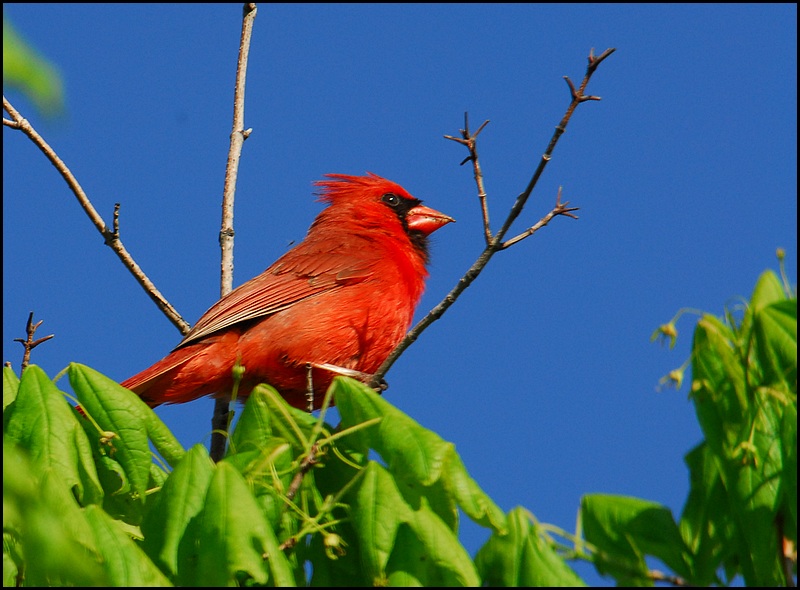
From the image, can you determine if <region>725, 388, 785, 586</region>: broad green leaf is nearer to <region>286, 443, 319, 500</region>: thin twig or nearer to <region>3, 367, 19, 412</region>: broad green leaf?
<region>286, 443, 319, 500</region>: thin twig

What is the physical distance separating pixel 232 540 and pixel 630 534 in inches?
38.2

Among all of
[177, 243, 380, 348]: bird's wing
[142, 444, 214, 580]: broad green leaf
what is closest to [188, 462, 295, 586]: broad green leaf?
[142, 444, 214, 580]: broad green leaf

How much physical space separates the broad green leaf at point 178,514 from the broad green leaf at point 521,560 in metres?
0.71

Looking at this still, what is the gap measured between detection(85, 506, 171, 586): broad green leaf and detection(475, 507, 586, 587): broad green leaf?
0.77m

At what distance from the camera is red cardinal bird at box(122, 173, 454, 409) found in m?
4.79

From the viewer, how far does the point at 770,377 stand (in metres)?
2.30

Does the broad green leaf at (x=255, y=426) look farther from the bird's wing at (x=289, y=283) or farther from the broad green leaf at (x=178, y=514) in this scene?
the bird's wing at (x=289, y=283)

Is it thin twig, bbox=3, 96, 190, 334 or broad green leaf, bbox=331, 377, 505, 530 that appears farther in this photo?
thin twig, bbox=3, 96, 190, 334

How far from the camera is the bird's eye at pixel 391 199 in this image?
6.04m

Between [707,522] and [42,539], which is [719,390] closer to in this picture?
[707,522]

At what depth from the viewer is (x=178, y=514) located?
228cm

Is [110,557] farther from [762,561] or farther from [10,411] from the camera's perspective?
[762,561]

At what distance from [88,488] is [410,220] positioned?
369 centimetres

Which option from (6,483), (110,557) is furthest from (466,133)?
(6,483)
